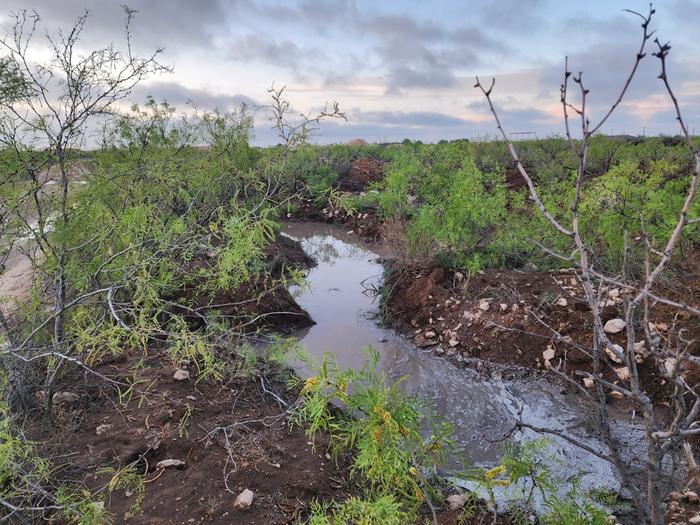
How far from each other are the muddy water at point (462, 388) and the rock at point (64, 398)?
200 cm

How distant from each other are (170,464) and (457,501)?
1822 mm

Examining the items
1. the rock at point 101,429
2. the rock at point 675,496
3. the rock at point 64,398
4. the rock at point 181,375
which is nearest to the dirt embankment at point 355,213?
the rock at point 181,375

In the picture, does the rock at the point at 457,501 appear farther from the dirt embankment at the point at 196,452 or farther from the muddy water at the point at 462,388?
the dirt embankment at the point at 196,452

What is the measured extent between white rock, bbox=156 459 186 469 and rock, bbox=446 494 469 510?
171cm

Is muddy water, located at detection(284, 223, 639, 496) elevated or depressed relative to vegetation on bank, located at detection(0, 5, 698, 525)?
depressed

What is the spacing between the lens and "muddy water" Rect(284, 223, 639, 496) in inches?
154

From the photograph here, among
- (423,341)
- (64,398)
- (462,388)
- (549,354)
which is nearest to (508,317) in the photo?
(549,354)

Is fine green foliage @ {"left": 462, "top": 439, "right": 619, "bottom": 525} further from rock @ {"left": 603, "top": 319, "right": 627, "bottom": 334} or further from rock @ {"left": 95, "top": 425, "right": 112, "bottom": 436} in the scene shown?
rock @ {"left": 95, "top": 425, "right": 112, "bottom": 436}

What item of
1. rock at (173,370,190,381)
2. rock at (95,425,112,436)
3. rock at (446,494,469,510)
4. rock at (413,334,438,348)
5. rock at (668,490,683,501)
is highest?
rock at (173,370,190,381)

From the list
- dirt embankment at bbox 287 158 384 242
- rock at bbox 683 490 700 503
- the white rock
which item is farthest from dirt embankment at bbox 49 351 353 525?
dirt embankment at bbox 287 158 384 242

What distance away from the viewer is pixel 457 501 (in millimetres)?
3020

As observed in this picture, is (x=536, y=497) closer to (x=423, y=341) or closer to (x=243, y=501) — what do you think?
(x=243, y=501)

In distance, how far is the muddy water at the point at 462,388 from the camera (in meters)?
3.90

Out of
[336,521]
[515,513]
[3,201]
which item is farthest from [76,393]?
[515,513]
